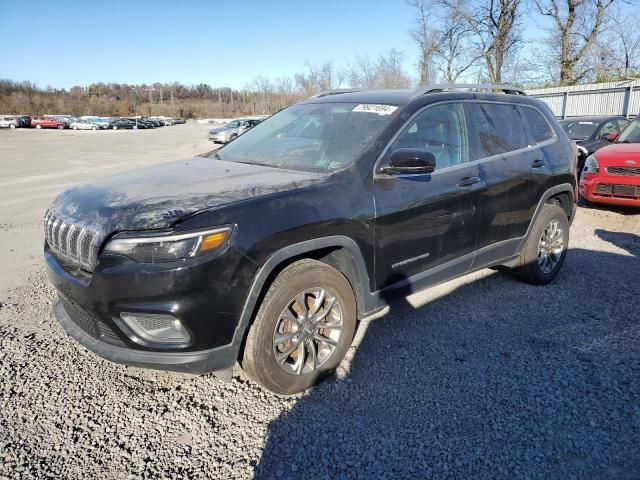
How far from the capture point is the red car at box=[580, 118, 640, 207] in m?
7.43

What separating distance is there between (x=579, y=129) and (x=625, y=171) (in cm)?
441

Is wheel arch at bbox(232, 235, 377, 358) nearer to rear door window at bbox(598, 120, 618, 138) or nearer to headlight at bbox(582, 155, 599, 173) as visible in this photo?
headlight at bbox(582, 155, 599, 173)

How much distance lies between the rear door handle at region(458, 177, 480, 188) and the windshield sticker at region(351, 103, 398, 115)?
0.77 m

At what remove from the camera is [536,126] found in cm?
461

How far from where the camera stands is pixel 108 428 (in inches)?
103

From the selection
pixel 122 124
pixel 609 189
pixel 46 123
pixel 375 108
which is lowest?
pixel 609 189

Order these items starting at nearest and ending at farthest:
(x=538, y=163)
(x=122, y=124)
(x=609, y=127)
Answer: (x=538, y=163), (x=609, y=127), (x=122, y=124)

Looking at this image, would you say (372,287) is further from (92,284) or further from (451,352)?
(92,284)

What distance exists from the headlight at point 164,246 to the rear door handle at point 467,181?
2054mm

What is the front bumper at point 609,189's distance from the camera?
7.46m

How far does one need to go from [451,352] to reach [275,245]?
168 cm

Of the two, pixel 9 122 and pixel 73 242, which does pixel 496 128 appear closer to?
pixel 73 242

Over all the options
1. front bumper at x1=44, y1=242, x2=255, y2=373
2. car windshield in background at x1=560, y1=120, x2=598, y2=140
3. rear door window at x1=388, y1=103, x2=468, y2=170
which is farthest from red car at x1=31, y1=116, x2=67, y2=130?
front bumper at x1=44, y1=242, x2=255, y2=373

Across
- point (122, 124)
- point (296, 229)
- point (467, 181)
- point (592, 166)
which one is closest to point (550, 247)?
point (467, 181)
